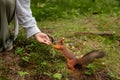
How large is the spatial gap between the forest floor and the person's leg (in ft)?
0.49

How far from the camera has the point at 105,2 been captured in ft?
21.8

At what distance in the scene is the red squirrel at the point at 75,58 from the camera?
3303mm

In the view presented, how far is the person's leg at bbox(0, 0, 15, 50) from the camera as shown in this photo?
3.21 m

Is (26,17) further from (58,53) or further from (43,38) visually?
(58,53)

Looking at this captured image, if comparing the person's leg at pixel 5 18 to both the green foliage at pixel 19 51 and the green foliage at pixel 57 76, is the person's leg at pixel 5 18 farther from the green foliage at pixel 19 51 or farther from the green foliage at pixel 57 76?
the green foliage at pixel 57 76

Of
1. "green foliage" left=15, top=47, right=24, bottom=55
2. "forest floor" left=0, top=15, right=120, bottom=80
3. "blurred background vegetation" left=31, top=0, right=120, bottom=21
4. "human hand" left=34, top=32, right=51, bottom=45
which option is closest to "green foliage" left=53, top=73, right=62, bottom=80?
"forest floor" left=0, top=15, right=120, bottom=80

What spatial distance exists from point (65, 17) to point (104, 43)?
4.83 feet

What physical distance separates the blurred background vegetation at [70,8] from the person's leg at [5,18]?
6.09 ft

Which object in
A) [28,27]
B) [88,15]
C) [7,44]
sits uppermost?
[28,27]

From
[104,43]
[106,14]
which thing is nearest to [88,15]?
[106,14]

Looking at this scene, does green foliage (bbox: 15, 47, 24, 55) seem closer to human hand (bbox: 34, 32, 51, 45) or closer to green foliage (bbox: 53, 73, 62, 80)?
human hand (bbox: 34, 32, 51, 45)

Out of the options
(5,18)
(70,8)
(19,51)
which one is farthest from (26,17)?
(70,8)

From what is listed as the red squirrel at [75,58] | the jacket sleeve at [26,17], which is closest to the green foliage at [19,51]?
the jacket sleeve at [26,17]

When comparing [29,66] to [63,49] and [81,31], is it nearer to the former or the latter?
[63,49]
